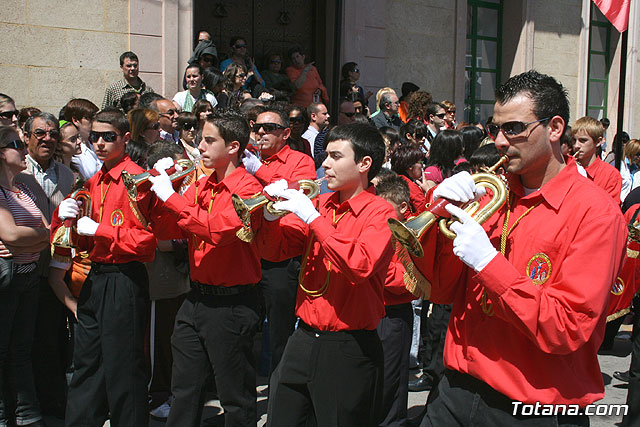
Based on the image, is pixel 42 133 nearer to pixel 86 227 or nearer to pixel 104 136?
pixel 104 136

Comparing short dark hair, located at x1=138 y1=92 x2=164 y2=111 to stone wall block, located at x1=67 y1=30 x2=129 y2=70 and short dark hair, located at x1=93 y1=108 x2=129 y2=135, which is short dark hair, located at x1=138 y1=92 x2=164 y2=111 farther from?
short dark hair, located at x1=93 y1=108 x2=129 y2=135

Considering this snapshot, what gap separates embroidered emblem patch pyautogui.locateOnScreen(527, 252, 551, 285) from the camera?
257 cm

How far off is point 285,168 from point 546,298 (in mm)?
3981

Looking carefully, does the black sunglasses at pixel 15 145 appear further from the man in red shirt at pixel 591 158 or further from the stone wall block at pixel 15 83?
the man in red shirt at pixel 591 158

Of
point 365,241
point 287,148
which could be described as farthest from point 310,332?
point 287,148

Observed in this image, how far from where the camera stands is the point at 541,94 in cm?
268

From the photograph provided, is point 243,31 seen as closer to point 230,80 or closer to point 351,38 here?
point 351,38

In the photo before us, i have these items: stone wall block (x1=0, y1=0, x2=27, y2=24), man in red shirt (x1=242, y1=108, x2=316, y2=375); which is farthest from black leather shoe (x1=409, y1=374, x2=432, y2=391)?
stone wall block (x1=0, y1=0, x2=27, y2=24)

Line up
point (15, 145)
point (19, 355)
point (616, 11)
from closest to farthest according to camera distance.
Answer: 1. point (15, 145)
2. point (19, 355)
3. point (616, 11)

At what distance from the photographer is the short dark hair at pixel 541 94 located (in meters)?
2.67

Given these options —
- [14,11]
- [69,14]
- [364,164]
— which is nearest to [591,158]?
[364,164]

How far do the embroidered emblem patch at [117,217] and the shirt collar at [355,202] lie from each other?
152cm

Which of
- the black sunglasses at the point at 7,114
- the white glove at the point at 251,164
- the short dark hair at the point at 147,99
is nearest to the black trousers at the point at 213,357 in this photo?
the white glove at the point at 251,164

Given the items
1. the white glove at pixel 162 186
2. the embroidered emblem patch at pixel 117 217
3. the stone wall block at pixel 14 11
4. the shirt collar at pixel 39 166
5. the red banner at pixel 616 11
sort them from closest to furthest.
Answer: the white glove at pixel 162 186 → the embroidered emblem patch at pixel 117 217 → the shirt collar at pixel 39 166 → the stone wall block at pixel 14 11 → the red banner at pixel 616 11
